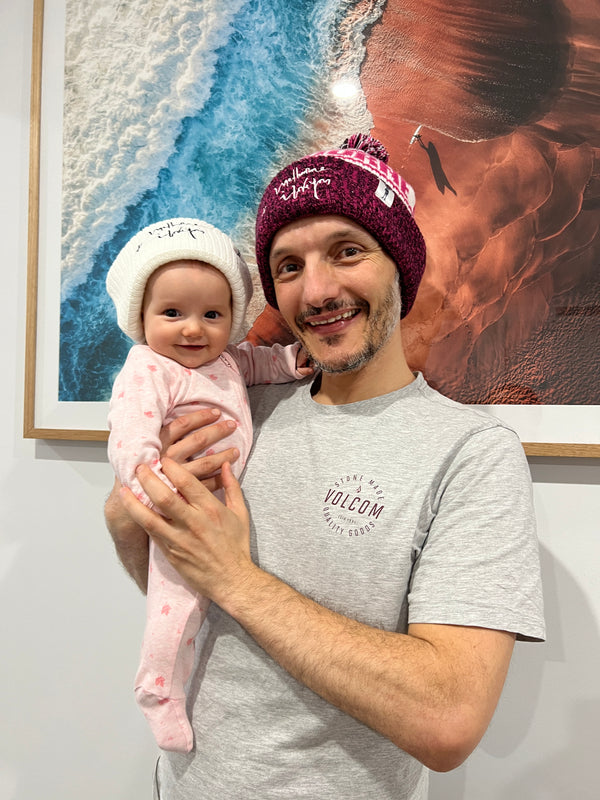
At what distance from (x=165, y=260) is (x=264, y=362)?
384mm

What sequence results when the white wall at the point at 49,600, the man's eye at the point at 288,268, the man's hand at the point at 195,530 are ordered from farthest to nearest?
the white wall at the point at 49,600 < the man's eye at the point at 288,268 < the man's hand at the point at 195,530

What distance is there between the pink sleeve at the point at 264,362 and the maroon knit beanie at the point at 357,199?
0.29 metres

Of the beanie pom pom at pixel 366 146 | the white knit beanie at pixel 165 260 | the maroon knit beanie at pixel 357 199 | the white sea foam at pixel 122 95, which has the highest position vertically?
the white sea foam at pixel 122 95

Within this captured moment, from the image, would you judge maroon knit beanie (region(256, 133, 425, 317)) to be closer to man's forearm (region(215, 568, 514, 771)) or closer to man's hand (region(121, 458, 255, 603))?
man's hand (region(121, 458, 255, 603))

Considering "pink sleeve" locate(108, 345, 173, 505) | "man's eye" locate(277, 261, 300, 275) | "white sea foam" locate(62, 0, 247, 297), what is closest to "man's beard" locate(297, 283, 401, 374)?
"man's eye" locate(277, 261, 300, 275)

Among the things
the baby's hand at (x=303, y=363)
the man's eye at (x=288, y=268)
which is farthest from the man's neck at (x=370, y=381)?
the man's eye at (x=288, y=268)

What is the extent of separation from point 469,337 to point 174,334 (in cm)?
69

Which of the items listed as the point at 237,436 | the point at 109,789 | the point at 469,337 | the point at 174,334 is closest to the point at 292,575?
the point at 237,436

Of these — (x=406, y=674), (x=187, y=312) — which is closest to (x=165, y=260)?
(x=187, y=312)

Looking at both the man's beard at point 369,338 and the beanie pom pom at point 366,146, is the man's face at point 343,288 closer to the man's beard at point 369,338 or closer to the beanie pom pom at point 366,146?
the man's beard at point 369,338

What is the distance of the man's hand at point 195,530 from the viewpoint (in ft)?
3.31

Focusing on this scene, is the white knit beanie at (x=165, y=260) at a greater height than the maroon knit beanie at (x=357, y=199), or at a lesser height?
lesser

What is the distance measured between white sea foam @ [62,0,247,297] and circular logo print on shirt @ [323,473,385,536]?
1073mm

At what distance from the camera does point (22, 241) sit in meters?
1.76
